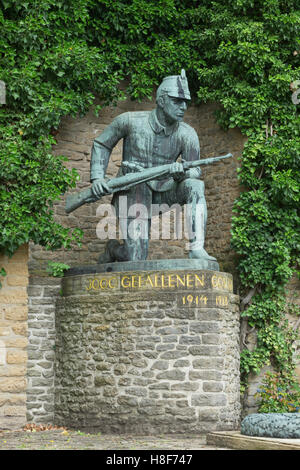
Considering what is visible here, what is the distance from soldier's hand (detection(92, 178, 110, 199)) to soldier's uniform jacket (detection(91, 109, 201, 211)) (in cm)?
15

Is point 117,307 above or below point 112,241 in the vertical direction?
below

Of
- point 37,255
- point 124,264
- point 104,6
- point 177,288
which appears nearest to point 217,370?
point 177,288

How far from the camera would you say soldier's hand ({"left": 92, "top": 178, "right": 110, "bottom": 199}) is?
403 inches

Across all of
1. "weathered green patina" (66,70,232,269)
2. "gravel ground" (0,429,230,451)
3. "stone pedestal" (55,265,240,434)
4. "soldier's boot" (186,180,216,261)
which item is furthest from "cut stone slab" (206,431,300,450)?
"weathered green patina" (66,70,232,269)

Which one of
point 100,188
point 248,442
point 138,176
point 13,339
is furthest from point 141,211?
point 248,442

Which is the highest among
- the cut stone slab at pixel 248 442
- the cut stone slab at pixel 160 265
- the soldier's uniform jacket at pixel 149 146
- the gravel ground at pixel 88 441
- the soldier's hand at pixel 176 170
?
the soldier's uniform jacket at pixel 149 146

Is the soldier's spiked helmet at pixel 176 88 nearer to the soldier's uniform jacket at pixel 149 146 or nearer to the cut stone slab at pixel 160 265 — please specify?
the soldier's uniform jacket at pixel 149 146

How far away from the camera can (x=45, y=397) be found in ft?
35.4

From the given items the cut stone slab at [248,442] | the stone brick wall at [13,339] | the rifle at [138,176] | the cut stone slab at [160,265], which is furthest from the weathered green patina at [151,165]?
the cut stone slab at [248,442]

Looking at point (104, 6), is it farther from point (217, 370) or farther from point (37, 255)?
point (217, 370)

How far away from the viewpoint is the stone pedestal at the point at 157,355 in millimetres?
9492

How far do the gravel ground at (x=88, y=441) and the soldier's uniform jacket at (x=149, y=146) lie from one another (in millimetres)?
3072

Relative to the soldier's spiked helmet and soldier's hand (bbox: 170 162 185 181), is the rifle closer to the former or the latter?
soldier's hand (bbox: 170 162 185 181)

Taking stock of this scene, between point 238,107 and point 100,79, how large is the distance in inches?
84.4
